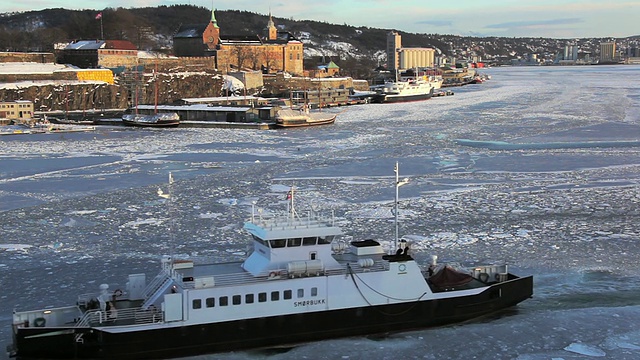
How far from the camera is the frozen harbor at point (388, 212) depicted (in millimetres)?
16531

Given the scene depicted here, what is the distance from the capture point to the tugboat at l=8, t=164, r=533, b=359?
14.9 metres

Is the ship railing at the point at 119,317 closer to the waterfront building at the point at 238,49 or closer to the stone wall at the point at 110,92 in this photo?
the stone wall at the point at 110,92

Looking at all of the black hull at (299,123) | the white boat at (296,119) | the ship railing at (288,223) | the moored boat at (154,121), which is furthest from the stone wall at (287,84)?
the ship railing at (288,223)

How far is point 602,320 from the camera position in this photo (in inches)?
655

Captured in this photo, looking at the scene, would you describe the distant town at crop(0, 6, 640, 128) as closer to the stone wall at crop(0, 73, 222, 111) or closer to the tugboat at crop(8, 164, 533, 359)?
the stone wall at crop(0, 73, 222, 111)

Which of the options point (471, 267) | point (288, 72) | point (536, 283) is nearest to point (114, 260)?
point (471, 267)

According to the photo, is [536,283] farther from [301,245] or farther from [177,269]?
[177,269]

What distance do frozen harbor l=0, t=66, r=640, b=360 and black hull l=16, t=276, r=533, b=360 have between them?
1.02 feet

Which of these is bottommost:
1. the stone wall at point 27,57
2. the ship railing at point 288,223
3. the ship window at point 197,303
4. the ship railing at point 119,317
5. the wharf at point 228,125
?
the wharf at point 228,125

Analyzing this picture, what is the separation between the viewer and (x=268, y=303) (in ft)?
51.6

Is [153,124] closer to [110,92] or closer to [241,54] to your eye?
[110,92]

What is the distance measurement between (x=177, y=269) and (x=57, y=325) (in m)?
2.73

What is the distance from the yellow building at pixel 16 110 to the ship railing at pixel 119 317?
6522 centimetres

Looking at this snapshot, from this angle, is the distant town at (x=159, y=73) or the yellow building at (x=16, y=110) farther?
the distant town at (x=159, y=73)
